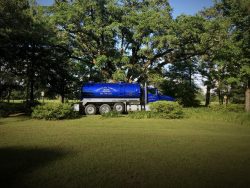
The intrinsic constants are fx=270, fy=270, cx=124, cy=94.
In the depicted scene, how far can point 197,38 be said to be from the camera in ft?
94.3

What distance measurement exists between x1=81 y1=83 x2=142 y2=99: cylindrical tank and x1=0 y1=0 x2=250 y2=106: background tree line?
158 cm

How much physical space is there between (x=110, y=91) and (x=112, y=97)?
2.13 ft

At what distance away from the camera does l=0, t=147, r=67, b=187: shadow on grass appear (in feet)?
20.6

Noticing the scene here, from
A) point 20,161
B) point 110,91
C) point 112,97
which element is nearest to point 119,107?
point 112,97

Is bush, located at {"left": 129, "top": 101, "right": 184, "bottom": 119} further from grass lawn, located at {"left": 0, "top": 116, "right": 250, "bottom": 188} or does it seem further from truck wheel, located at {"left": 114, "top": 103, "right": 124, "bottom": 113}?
grass lawn, located at {"left": 0, "top": 116, "right": 250, "bottom": 188}

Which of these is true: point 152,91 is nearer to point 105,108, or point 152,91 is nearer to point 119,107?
point 119,107

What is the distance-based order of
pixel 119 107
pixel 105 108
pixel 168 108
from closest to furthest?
pixel 168 108
pixel 105 108
pixel 119 107

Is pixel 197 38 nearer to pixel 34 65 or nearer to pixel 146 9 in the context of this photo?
pixel 146 9

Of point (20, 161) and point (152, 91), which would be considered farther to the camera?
point (152, 91)

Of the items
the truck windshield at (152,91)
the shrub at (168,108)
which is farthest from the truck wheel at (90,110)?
the shrub at (168,108)

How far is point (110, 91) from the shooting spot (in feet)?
90.5

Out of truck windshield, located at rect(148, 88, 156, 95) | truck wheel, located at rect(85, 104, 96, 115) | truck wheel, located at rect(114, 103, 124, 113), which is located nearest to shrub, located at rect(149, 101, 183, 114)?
truck wheel, located at rect(114, 103, 124, 113)

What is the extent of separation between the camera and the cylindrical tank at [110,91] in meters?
27.5

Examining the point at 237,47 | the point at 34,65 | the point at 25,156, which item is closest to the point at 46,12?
the point at 34,65
